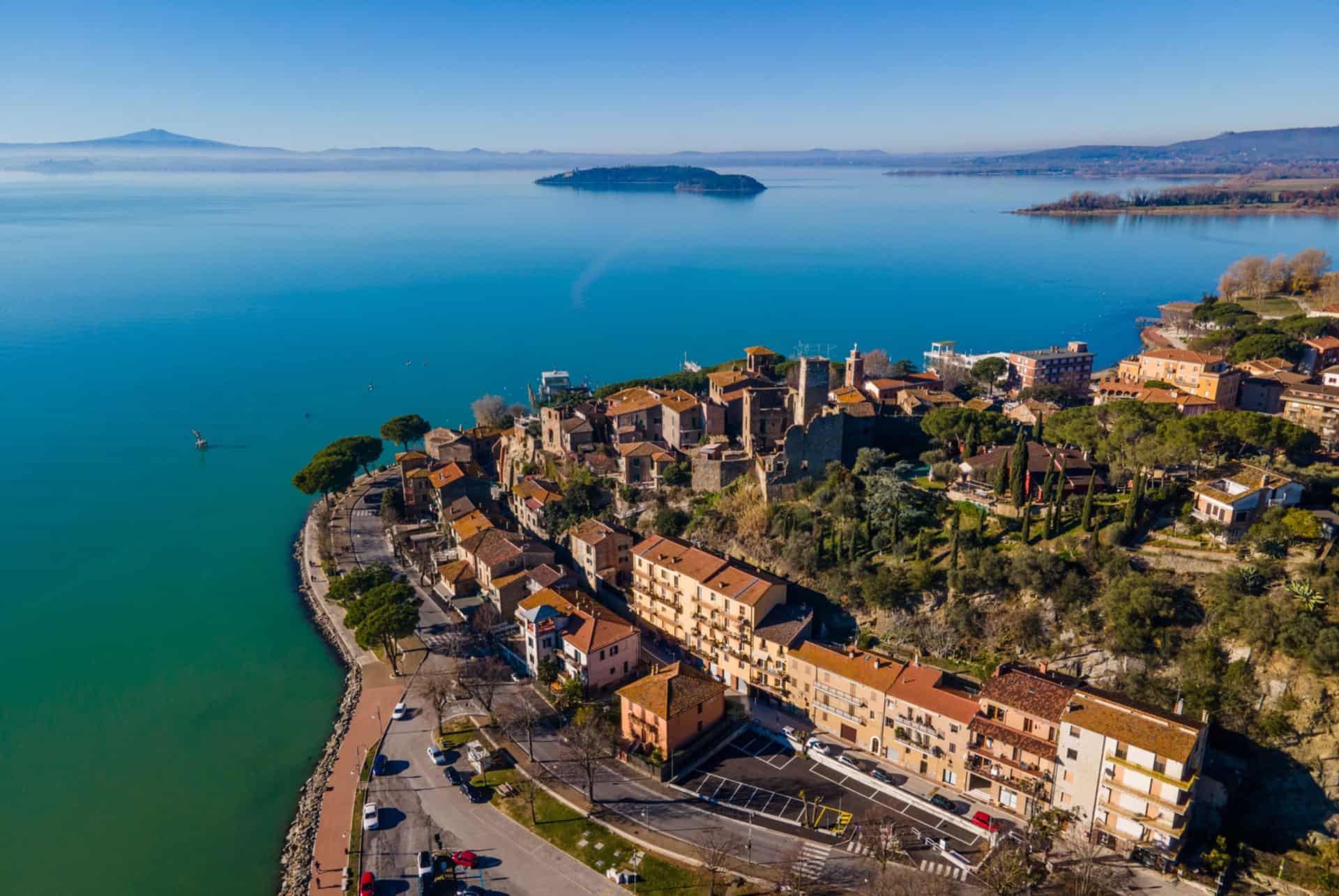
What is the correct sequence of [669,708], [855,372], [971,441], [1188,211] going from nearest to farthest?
[669,708] < [971,441] < [855,372] < [1188,211]

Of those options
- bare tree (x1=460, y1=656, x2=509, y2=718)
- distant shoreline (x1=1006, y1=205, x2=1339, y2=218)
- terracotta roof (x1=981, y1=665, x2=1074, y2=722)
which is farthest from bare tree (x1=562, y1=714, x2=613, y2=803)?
distant shoreline (x1=1006, y1=205, x2=1339, y2=218)

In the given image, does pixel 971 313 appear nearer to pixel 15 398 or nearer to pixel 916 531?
pixel 916 531

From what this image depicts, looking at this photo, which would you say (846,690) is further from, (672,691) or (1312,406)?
(1312,406)

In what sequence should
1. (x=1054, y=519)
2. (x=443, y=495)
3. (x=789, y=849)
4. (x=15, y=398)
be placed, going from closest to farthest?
(x=789, y=849) → (x=1054, y=519) → (x=443, y=495) → (x=15, y=398)

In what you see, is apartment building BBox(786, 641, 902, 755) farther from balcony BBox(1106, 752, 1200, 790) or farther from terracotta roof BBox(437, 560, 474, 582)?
terracotta roof BBox(437, 560, 474, 582)

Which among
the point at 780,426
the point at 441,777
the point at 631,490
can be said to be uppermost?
the point at 780,426

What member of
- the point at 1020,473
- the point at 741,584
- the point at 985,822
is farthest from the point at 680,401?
the point at 985,822

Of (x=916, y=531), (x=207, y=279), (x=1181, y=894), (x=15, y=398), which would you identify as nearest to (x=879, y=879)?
(x=1181, y=894)
